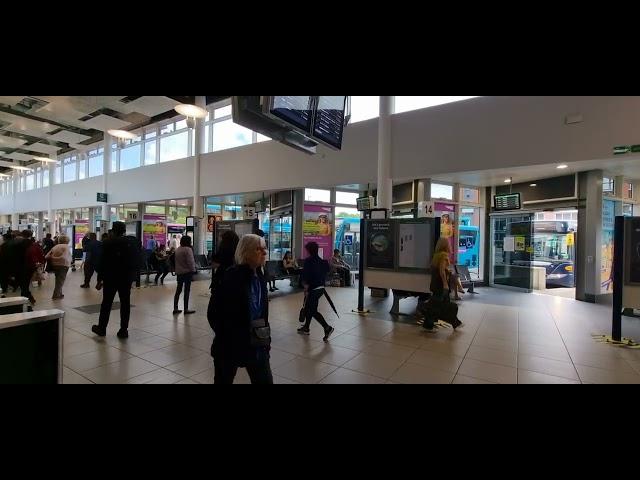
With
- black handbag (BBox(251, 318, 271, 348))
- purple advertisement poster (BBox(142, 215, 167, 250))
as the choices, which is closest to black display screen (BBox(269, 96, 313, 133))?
black handbag (BBox(251, 318, 271, 348))

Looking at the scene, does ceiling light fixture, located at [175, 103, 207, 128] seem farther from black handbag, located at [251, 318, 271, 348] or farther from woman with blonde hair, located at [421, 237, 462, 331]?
black handbag, located at [251, 318, 271, 348]

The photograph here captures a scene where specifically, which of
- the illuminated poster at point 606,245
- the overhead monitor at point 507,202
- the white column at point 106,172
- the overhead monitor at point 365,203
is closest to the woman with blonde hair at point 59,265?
the overhead monitor at point 365,203

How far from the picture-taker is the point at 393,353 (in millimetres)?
4070

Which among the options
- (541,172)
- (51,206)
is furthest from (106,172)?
(541,172)

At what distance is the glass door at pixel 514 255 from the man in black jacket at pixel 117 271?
1014 cm

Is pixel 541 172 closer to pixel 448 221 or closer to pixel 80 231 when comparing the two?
pixel 448 221

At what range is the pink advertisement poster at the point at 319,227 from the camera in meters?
10.7

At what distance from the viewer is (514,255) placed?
32.2 feet

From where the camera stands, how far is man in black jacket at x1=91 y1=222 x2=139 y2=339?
4512 millimetres

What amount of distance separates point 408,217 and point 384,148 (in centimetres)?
242
